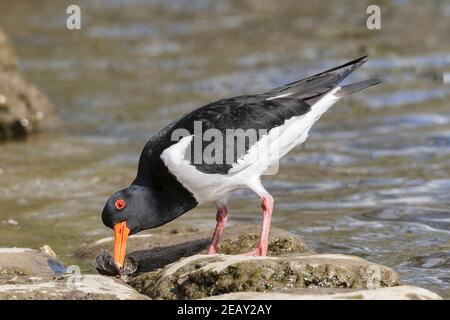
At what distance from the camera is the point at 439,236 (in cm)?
751

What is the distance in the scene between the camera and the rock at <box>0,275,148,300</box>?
218 inches

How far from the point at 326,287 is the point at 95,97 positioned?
875 cm

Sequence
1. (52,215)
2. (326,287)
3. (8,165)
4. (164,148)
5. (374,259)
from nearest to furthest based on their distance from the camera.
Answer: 1. (326,287)
2. (164,148)
3. (374,259)
4. (52,215)
5. (8,165)

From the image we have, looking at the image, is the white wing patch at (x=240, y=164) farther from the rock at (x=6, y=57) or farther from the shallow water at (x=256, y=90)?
the rock at (x=6, y=57)

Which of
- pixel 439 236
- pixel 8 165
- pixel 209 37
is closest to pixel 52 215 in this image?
pixel 8 165

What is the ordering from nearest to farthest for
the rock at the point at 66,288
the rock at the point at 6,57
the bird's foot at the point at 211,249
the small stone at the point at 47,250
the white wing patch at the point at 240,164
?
1. the rock at the point at 66,288
2. the white wing patch at the point at 240,164
3. the bird's foot at the point at 211,249
4. the small stone at the point at 47,250
5. the rock at the point at 6,57

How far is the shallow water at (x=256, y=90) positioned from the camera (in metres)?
8.12

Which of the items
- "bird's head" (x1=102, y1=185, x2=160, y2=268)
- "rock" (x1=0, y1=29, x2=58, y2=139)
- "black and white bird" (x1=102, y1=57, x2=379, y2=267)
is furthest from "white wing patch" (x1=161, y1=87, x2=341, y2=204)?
"rock" (x1=0, y1=29, x2=58, y2=139)

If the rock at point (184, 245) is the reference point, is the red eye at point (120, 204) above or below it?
above

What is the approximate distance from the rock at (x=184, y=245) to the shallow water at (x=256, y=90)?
427 millimetres

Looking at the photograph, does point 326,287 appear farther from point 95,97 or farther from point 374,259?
point 95,97

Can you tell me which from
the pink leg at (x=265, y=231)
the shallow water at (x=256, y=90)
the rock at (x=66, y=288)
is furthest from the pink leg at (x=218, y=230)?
the rock at (x=66, y=288)

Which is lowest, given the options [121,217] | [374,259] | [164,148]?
[374,259]

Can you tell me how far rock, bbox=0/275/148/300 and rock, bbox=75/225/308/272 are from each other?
100cm
